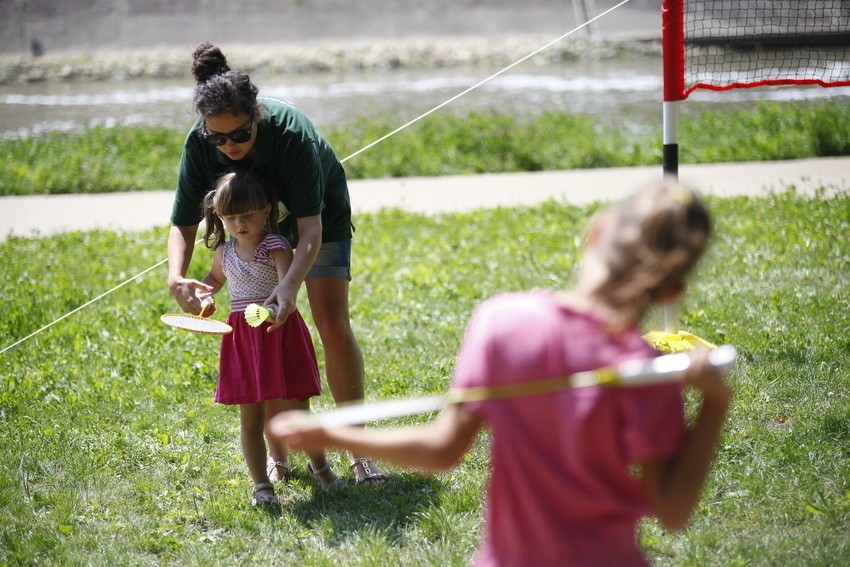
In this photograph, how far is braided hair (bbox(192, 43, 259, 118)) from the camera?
11.4 feet

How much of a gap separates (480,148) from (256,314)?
332 inches

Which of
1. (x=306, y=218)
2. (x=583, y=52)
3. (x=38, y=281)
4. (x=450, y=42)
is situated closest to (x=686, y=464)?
(x=306, y=218)

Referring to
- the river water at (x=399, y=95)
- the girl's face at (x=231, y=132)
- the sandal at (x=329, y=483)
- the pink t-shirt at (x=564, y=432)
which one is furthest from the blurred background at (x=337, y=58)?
the pink t-shirt at (x=564, y=432)

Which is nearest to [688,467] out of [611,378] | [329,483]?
[611,378]

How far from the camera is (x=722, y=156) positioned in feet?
35.4

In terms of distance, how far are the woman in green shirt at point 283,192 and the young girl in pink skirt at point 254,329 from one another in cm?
11

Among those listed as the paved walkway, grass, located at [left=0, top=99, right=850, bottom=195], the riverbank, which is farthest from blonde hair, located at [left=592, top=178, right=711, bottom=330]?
the riverbank

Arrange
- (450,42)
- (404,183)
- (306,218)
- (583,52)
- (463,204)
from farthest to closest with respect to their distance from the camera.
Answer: (450,42), (583,52), (404,183), (463,204), (306,218)

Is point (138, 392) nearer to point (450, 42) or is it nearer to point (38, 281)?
point (38, 281)

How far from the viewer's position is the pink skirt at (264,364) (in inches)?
148

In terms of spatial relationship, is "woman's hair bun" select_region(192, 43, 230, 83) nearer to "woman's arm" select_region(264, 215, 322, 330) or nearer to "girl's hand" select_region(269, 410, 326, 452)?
"woman's arm" select_region(264, 215, 322, 330)

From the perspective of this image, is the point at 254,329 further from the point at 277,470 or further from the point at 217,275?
the point at 277,470

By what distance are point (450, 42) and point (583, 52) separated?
6408mm

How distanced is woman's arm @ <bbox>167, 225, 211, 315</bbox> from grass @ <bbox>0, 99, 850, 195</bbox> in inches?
281
